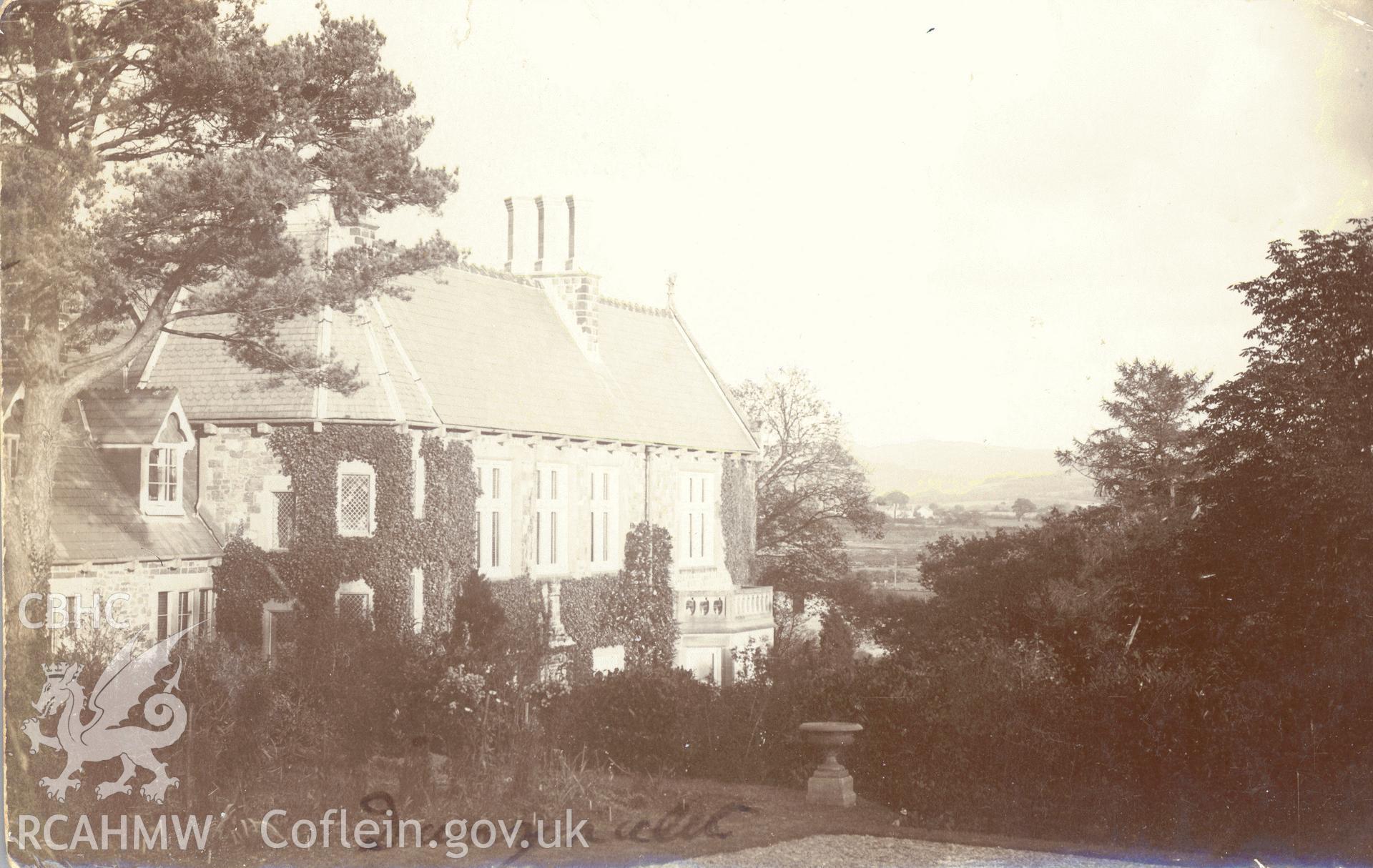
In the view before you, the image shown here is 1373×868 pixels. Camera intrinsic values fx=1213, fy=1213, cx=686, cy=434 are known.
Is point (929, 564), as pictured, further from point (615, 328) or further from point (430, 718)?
point (430, 718)

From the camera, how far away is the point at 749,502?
1245cm

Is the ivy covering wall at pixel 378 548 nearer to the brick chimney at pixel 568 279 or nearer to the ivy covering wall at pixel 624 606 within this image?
the ivy covering wall at pixel 624 606

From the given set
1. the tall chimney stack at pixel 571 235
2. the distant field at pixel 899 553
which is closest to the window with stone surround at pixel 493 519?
the tall chimney stack at pixel 571 235

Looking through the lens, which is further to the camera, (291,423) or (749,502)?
(749,502)

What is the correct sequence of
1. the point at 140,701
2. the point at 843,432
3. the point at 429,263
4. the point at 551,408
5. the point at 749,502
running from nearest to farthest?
the point at 140,701 → the point at 429,263 → the point at 551,408 → the point at 843,432 → the point at 749,502

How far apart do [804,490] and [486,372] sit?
406 cm

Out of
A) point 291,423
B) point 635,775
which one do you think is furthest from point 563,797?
point 291,423

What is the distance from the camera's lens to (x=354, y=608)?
8.76m

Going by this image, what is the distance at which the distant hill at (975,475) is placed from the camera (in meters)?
9.81

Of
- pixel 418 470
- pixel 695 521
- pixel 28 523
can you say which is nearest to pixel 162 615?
pixel 28 523

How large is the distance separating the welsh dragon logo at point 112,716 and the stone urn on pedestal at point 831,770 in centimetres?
459

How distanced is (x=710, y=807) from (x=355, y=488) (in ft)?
11.5

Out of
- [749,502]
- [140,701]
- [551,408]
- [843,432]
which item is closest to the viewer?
[140,701]

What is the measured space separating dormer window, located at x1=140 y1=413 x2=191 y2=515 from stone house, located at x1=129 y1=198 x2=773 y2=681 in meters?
0.12
